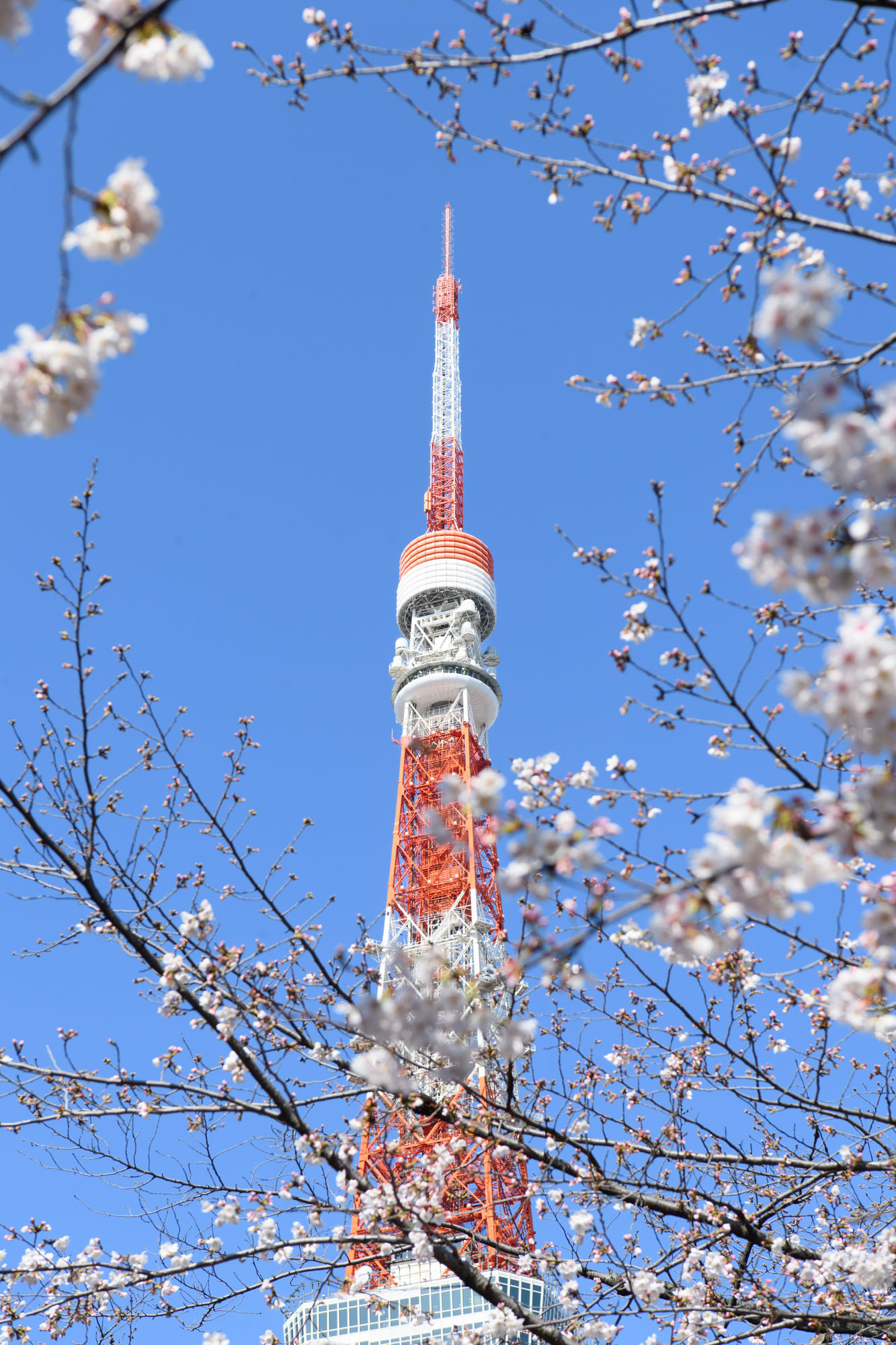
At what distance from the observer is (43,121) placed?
6.28 ft

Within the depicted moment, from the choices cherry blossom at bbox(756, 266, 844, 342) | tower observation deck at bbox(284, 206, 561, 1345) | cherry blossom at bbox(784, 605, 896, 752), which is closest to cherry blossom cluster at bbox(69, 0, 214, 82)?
cherry blossom at bbox(756, 266, 844, 342)

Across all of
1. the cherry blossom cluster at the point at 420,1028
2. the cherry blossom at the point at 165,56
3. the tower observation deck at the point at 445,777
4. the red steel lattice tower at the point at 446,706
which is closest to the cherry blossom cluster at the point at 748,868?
the cherry blossom cluster at the point at 420,1028

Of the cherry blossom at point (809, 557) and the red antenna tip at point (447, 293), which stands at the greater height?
the red antenna tip at point (447, 293)

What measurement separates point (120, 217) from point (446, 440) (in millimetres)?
37828

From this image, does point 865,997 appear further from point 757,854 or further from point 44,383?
point 44,383

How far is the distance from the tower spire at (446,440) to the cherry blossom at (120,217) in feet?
122

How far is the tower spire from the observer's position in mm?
39438

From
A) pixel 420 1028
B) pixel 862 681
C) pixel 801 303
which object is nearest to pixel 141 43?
pixel 801 303

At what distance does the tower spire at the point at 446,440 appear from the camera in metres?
39.4

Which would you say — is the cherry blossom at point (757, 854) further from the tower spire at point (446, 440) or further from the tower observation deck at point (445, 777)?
the tower spire at point (446, 440)

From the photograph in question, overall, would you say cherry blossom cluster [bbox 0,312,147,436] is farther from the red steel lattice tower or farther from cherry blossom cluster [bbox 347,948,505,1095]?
the red steel lattice tower

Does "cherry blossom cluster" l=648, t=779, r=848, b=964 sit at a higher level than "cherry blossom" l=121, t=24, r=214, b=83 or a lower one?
lower

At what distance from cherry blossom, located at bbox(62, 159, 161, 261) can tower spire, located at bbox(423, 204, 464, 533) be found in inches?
1464

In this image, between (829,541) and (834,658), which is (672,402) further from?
(834,658)
